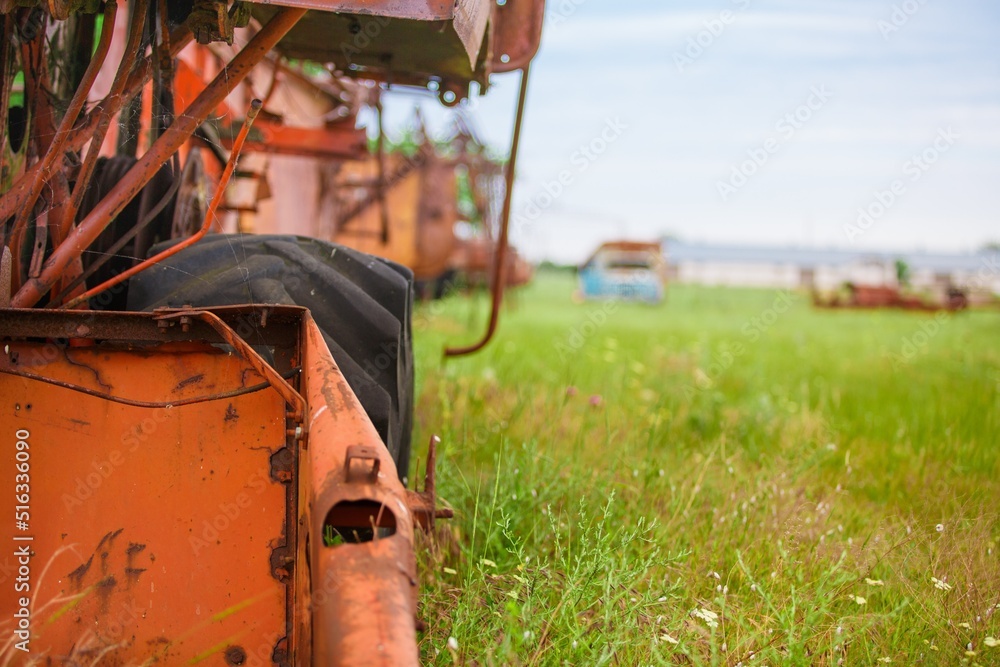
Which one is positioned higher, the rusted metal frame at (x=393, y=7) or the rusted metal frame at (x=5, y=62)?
the rusted metal frame at (x=393, y=7)

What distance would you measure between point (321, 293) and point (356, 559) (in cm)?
87

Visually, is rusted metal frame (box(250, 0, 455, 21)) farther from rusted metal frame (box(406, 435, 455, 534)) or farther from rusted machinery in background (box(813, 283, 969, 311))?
rusted machinery in background (box(813, 283, 969, 311))

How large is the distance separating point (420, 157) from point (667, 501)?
6.80 metres

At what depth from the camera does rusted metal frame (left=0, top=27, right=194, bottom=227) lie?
163 centimetres

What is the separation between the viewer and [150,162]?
5.46 ft

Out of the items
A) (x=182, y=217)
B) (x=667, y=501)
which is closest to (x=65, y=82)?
(x=182, y=217)

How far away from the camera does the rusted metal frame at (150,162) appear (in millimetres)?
1618

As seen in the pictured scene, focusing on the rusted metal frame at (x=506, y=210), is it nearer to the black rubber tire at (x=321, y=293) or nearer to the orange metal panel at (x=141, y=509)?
the black rubber tire at (x=321, y=293)

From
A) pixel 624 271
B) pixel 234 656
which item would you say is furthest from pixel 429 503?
pixel 624 271

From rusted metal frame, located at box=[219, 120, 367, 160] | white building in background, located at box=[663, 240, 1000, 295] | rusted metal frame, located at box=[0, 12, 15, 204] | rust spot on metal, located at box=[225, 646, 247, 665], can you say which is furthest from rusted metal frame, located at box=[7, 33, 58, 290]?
white building in background, located at box=[663, 240, 1000, 295]

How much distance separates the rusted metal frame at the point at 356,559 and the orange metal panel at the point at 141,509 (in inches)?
11.9

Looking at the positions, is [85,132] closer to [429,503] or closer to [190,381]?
[190,381]

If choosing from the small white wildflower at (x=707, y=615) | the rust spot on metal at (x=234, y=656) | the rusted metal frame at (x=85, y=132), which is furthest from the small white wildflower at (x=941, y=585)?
the rusted metal frame at (x=85, y=132)

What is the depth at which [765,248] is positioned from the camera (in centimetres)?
6669
